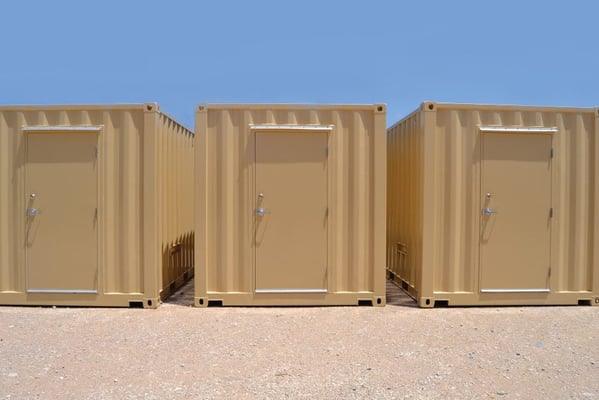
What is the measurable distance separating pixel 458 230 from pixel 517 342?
1809 millimetres

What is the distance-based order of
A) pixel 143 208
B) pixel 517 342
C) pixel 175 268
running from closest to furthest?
pixel 517 342, pixel 143 208, pixel 175 268

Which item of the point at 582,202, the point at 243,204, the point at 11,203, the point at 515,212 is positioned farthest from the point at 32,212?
the point at 582,202

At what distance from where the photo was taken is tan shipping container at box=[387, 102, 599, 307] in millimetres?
6117

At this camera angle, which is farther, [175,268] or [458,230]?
[175,268]

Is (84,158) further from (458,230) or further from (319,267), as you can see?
(458,230)

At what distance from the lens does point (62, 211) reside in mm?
6086

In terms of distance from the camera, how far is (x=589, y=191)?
6.32m

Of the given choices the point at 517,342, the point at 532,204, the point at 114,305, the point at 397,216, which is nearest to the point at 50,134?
the point at 114,305

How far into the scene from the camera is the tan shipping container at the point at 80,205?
19.7 feet

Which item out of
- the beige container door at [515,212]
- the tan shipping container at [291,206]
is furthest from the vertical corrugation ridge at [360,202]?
the beige container door at [515,212]

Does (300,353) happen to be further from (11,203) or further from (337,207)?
(11,203)

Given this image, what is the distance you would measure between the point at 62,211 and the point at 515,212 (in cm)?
631

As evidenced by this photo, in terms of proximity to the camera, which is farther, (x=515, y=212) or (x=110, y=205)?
(x=515, y=212)

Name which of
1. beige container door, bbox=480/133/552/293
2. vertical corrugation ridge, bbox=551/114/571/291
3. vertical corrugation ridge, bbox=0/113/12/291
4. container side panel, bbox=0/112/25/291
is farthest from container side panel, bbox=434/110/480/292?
vertical corrugation ridge, bbox=0/113/12/291
